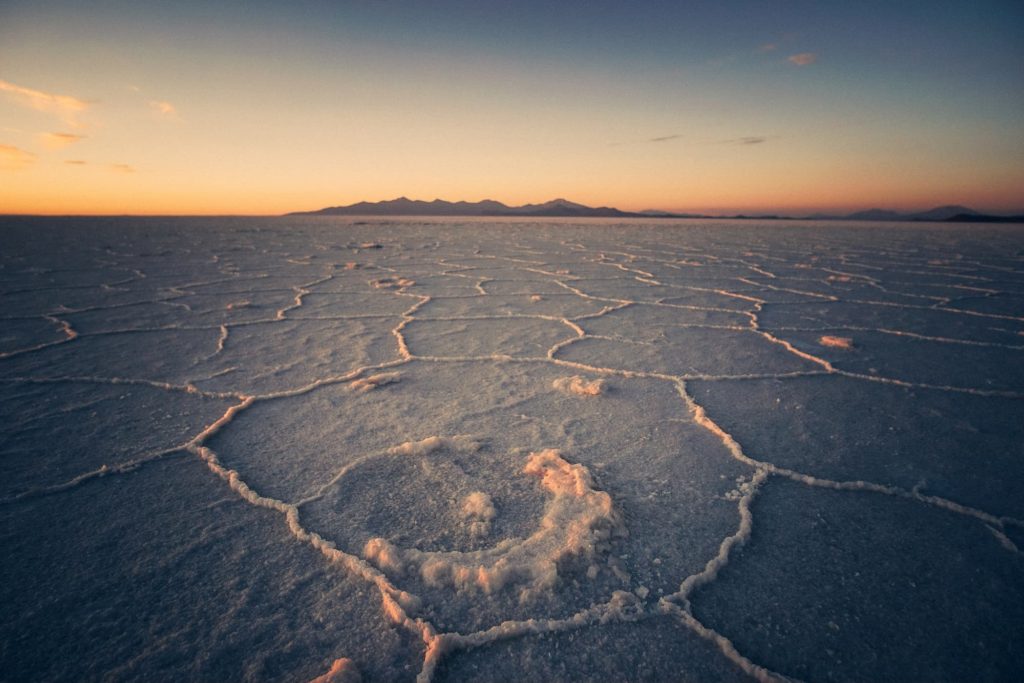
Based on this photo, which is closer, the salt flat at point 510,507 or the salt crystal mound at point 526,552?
the salt flat at point 510,507

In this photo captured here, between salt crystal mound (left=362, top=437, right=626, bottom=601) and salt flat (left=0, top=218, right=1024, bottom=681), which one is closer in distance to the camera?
salt flat (left=0, top=218, right=1024, bottom=681)

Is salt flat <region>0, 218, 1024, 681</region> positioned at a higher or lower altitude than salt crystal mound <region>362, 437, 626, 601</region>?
lower

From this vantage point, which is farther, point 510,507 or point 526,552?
point 510,507

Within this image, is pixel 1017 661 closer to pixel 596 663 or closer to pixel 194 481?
pixel 596 663

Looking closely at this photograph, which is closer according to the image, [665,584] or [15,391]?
[665,584]

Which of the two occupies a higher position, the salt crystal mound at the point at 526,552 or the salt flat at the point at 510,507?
the salt crystal mound at the point at 526,552

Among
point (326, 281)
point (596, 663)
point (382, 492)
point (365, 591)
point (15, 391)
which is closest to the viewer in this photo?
point (596, 663)

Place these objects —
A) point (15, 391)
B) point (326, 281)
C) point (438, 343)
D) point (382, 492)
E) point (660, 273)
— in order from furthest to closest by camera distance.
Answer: point (660, 273) < point (326, 281) < point (438, 343) < point (15, 391) < point (382, 492)

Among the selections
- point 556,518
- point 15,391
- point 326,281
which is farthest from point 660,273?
point 15,391
